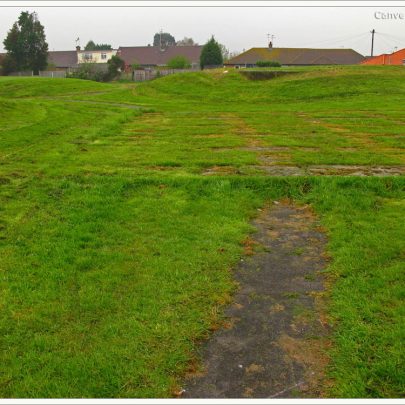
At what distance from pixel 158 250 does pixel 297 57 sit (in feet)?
238

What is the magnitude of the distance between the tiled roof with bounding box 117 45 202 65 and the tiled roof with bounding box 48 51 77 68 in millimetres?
10825

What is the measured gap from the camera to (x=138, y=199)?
7.14m

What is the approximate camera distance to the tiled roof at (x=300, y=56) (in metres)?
70.8

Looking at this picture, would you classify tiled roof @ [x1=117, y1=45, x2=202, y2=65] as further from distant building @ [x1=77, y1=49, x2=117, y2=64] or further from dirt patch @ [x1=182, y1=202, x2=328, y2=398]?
dirt patch @ [x1=182, y1=202, x2=328, y2=398]

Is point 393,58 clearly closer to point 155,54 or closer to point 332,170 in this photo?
point 155,54

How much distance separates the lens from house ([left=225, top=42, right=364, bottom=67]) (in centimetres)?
7050

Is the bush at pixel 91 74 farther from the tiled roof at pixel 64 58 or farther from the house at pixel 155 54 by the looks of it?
the tiled roof at pixel 64 58

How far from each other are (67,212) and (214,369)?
13.1 feet

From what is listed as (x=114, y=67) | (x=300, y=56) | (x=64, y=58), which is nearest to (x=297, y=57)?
(x=300, y=56)

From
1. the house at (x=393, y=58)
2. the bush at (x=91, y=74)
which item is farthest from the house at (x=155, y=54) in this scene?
the house at (x=393, y=58)

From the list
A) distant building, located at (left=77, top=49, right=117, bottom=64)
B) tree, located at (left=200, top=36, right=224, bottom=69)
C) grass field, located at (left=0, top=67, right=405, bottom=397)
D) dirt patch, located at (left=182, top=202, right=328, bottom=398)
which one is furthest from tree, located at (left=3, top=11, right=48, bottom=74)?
dirt patch, located at (left=182, top=202, right=328, bottom=398)

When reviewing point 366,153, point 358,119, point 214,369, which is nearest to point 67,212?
point 214,369

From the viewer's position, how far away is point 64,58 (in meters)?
96.2

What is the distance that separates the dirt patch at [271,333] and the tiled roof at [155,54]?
85.5m
